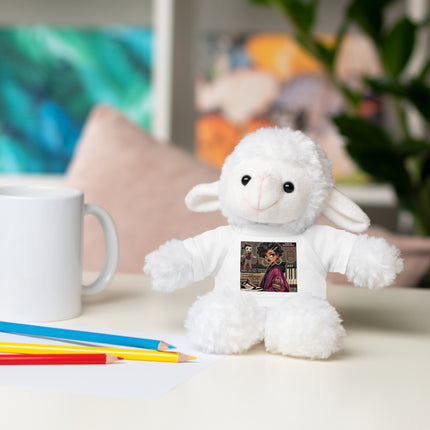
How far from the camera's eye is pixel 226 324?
0.52 m

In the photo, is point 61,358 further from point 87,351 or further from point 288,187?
point 288,187

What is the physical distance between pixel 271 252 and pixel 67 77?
1.59m

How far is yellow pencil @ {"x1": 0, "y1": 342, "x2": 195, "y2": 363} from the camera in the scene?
50 centimetres

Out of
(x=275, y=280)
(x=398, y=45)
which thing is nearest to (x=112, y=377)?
(x=275, y=280)

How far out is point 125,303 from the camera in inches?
27.9

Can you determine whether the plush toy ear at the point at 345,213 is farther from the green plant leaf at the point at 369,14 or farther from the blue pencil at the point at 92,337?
the green plant leaf at the point at 369,14

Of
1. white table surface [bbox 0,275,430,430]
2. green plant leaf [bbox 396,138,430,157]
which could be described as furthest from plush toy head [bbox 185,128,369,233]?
green plant leaf [bbox 396,138,430,157]

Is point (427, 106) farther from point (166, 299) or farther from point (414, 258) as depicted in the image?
point (166, 299)

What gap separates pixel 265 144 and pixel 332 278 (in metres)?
0.42

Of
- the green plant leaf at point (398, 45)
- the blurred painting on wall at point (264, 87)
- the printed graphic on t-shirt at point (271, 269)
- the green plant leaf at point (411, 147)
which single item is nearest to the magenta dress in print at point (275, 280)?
the printed graphic on t-shirt at point (271, 269)

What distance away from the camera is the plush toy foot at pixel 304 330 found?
512mm

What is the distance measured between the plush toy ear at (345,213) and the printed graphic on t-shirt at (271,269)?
50mm

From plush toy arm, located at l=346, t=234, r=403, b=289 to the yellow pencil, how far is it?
15 centimetres

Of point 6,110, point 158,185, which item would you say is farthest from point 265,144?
point 6,110
